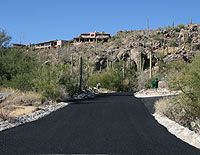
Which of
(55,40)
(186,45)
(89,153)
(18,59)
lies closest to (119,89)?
(18,59)

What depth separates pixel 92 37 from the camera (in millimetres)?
89938

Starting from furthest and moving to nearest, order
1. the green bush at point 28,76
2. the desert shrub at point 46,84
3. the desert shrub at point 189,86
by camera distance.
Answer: the green bush at point 28,76
the desert shrub at point 46,84
the desert shrub at point 189,86

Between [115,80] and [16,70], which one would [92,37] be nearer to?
[115,80]

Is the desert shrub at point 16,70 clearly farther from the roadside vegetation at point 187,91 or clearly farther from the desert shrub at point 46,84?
the roadside vegetation at point 187,91

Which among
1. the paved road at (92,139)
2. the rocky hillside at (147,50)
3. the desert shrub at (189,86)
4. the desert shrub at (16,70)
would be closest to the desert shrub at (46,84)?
the desert shrub at (16,70)

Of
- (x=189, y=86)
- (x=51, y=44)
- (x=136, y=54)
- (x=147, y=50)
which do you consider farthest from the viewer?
(x=51, y=44)

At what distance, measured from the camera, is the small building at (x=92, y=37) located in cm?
8812

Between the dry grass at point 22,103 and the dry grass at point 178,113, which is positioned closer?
the dry grass at point 178,113

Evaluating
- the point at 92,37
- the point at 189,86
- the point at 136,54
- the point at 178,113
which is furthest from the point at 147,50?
the point at 189,86

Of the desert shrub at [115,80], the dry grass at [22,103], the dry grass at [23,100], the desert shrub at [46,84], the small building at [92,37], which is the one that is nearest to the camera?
the dry grass at [22,103]

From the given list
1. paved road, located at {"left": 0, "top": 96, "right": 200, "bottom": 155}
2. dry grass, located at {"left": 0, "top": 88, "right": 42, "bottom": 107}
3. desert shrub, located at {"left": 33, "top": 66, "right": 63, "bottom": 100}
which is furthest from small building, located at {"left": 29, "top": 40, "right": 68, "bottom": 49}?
paved road, located at {"left": 0, "top": 96, "right": 200, "bottom": 155}

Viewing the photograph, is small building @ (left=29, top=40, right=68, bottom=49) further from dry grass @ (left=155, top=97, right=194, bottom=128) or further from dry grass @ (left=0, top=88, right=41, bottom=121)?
dry grass @ (left=155, top=97, right=194, bottom=128)

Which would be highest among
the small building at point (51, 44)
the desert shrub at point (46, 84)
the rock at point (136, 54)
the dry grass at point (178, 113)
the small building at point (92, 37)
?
the small building at point (92, 37)

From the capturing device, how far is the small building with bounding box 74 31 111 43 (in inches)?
3469
